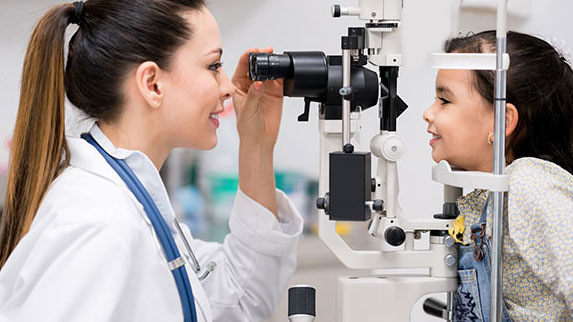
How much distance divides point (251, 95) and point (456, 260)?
0.50m

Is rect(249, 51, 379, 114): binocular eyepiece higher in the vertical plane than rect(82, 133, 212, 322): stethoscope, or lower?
higher

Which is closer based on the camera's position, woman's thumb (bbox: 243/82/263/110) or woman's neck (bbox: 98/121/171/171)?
woman's neck (bbox: 98/121/171/171)

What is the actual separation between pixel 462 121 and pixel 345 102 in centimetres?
26

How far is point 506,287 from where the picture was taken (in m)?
1.19

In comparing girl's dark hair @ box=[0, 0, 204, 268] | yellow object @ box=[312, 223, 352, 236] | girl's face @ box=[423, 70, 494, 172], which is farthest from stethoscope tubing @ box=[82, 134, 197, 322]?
yellow object @ box=[312, 223, 352, 236]

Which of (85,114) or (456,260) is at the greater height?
(85,114)

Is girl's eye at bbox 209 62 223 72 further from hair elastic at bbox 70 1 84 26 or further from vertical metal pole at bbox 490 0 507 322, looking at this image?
vertical metal pole at bbox 490 0 507 322

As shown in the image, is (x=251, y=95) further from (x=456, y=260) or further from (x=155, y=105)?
(x=456, y=260)

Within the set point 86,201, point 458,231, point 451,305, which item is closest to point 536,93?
point 458,231

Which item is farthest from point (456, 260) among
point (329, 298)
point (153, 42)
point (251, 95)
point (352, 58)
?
point (329, 298)

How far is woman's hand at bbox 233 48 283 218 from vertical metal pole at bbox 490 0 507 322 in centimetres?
48

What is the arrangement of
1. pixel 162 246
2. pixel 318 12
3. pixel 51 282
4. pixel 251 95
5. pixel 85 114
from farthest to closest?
pixel 318 12
pixel 251 95
pixel 85 114
pixel 162 246
pixel 51 282

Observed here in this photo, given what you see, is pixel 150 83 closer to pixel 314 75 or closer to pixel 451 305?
pixel 314 75

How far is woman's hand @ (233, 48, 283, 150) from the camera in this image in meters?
1.41
